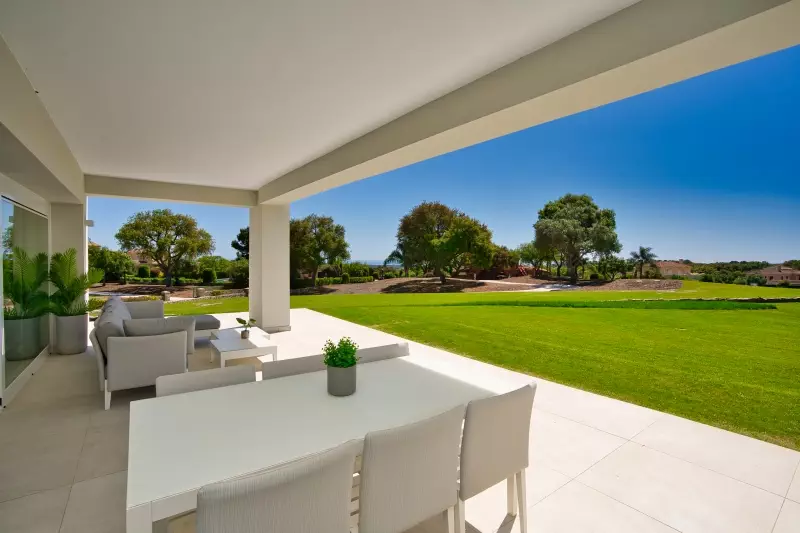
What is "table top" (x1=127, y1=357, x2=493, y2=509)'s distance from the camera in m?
1.34

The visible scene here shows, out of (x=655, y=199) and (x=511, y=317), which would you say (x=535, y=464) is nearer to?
(x=511, y=317)

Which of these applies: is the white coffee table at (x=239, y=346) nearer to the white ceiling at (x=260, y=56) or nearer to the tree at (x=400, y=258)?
the white ceiling at (x=260, y=56)

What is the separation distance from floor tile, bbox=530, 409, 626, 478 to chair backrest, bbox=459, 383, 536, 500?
1.02 meters

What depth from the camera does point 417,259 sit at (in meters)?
22.4

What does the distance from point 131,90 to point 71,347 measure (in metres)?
4.67

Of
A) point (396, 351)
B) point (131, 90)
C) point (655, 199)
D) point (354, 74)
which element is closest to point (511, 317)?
point (396, 351)

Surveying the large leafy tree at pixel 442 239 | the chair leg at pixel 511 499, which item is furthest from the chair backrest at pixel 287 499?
the large leafy tree at pixel 442 239

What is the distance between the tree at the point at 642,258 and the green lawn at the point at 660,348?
141 inches

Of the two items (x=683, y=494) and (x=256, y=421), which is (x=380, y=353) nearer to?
(x=256, y=421)

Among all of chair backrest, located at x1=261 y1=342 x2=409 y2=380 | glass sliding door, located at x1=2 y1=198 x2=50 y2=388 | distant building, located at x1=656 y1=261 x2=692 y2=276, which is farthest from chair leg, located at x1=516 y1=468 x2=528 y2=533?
distant building, located at x1=656 y1=261 x2=692 y2=276

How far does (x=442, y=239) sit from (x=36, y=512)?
64.9ft

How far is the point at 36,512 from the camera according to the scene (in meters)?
2.21

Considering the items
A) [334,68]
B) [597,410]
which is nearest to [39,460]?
[334,68]

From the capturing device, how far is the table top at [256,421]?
1.34 m
